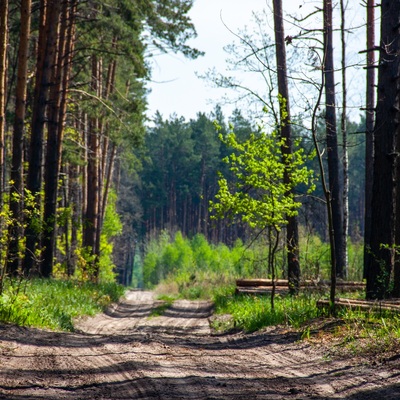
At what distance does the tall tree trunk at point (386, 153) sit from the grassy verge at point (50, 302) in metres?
6.22

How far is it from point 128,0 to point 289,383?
16844mm

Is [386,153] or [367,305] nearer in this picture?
[367,305]

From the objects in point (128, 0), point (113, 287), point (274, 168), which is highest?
point (128, 0)

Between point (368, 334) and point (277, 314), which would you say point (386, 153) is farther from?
point (368, 334)

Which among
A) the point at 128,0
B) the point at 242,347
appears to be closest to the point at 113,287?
the point at 128,0

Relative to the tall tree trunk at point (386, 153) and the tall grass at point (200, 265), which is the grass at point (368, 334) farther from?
the tall grass at point (200, 265)

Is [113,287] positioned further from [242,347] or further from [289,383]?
[289,383]

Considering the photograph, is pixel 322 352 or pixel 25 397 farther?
pixel 322 352

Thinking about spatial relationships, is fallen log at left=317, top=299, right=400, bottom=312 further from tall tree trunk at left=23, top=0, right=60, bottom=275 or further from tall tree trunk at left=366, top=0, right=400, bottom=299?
tall tree trunk at left=23, top=0, right=60, bottom=275

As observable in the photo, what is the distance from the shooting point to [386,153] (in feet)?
38.3

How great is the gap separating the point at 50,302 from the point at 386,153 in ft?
26.6

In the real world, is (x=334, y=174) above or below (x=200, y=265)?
above

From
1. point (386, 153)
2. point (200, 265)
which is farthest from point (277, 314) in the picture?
point (200, 265)

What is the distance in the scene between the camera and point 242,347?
966 cm
